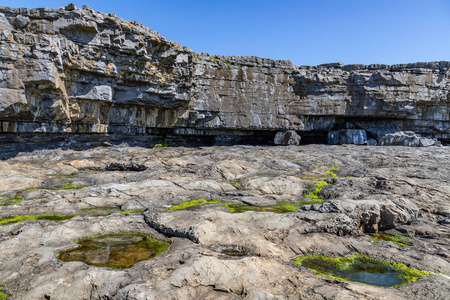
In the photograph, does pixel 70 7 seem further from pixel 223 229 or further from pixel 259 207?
pixel 223 229

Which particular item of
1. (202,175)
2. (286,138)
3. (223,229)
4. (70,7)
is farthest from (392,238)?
(70,7)

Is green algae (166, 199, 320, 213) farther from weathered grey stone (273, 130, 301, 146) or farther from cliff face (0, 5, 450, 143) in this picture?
weathered grey stone (273, 130, 301, 146)

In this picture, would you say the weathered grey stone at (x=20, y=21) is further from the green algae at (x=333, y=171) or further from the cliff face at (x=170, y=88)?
the green algae at (x=333, y=171)

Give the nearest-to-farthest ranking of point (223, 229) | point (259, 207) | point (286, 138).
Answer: point (223, 229) → point (259, 207) → point (286, 138)

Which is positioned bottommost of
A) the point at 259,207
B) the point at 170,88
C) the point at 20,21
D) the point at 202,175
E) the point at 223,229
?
the point at 259,207

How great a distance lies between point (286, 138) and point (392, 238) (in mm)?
20341

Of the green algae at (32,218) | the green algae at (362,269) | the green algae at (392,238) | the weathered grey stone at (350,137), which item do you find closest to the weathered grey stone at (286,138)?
the weathered grey stone at (350,137)

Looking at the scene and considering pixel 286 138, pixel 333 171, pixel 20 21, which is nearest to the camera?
pixel 333 171

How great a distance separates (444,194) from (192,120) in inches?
757

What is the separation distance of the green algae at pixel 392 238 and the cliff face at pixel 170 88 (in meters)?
19.1

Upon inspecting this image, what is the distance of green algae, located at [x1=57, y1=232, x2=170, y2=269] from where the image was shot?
5711mm

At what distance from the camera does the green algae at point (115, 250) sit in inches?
225

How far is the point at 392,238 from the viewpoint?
762 centimetres

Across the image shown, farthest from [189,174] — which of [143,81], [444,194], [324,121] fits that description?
[324,121]
